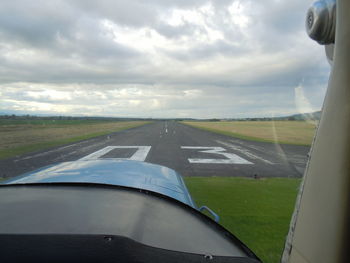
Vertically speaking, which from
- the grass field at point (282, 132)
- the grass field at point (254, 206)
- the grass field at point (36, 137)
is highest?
the grass field at point (282, 132)

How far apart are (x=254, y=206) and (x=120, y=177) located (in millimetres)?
4228

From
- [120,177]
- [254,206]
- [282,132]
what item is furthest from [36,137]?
[282,132]

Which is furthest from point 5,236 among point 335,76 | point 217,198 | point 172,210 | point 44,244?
point 217,198

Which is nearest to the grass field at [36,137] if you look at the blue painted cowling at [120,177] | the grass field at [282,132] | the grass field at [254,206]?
the grass field at [254,206]

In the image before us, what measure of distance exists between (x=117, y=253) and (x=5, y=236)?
0.54 meters

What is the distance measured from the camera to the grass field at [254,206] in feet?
13.5

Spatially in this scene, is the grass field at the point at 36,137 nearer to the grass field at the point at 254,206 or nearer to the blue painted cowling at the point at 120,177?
the grass field at the point at 254,206

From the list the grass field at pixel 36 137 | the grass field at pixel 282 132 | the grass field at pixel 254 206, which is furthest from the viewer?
the grass field at pixel 36 137

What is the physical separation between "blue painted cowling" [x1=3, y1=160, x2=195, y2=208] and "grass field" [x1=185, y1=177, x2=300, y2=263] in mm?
2033

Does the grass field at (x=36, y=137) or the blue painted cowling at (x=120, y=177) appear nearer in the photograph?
the blue painted cowling at (x=120, y=177)

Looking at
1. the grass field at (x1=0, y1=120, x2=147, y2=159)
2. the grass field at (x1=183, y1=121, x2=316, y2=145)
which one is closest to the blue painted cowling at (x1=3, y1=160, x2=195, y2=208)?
the grass field at (x1=183, y1=121, x2=316, y2=145)

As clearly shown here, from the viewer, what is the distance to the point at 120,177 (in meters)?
2.46

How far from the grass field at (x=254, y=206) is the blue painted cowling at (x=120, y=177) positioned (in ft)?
6.67

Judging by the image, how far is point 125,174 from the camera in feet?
A: 8.54
